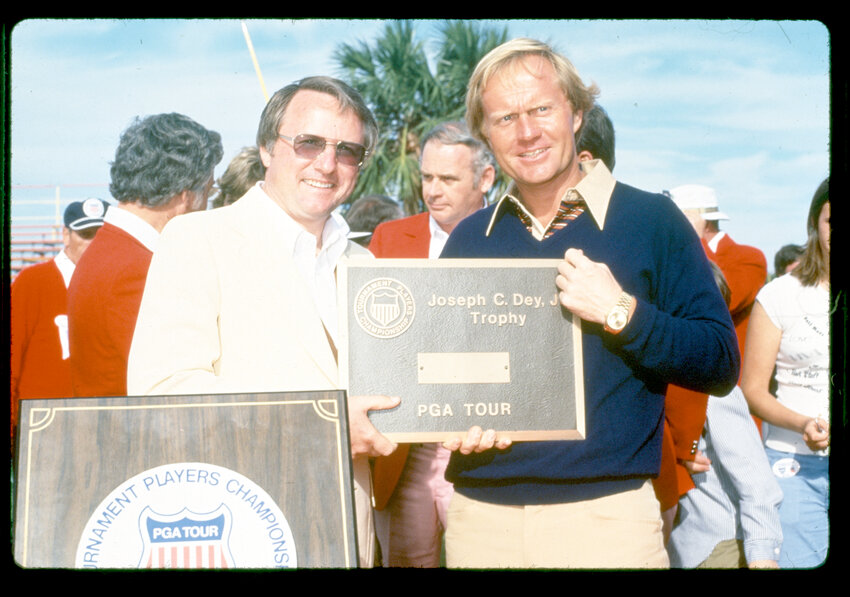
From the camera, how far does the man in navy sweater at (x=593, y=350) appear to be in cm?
244

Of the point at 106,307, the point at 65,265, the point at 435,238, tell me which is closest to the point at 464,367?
the point at 435,238

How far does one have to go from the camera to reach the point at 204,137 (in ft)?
9.12

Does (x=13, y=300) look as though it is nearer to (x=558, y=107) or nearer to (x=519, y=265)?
(x=519, y=265)

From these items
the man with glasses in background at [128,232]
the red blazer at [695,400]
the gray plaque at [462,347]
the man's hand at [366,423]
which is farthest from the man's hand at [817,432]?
the man with glasses in background at [128,232]

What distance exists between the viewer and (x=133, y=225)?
9.05 feet

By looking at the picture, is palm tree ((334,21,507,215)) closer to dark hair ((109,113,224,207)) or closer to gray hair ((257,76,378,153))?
gray hair ((257,76,378,153))

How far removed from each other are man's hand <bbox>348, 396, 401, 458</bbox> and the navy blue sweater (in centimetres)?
25

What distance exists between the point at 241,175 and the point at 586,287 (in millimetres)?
1083

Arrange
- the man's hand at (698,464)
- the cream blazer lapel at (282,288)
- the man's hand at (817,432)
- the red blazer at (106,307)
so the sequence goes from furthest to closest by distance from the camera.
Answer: the man's hand at (698,464) < the man's hand at (817,432) < the red blazer at (106,307) < the cream blazer lapel at (282,288)

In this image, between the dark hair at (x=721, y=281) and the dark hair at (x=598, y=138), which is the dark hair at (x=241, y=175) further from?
the dark hair at (x=721, y=281)

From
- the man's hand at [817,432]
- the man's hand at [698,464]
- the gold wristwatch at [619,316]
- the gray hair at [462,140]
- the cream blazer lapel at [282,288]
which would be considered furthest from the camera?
the man's hand at [698,464]

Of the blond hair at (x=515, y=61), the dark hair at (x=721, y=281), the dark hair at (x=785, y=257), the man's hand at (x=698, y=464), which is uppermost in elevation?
the blond hair at (x=515, y=61)

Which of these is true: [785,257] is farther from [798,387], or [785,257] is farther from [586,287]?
[586,287]

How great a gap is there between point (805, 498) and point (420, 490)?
1286 millimetres
